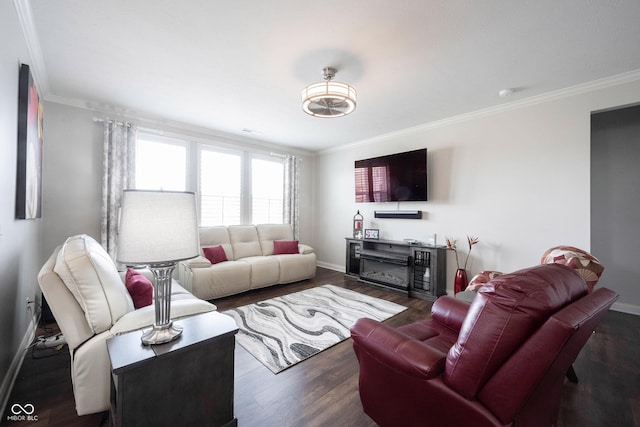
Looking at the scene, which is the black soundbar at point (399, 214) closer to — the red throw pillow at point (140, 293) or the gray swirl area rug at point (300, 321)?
the gray swirl area rug at point (300, 321)

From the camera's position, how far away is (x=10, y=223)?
1.78 m

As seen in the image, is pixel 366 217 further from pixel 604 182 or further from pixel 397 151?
pixel 604 182

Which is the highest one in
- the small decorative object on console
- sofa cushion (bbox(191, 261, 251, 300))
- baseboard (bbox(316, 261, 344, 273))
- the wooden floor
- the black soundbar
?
the black soundbar

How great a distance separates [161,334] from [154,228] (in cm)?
53

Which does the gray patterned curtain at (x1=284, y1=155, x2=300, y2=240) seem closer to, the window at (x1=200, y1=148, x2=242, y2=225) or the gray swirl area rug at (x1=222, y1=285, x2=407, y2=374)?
the window at (x1=200, y1=148, x2=242, y2=225)

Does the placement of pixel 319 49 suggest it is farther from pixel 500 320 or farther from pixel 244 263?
pixel 244 263

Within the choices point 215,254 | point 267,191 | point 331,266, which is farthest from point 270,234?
point 331,266

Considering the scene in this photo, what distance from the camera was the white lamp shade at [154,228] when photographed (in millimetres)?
1177

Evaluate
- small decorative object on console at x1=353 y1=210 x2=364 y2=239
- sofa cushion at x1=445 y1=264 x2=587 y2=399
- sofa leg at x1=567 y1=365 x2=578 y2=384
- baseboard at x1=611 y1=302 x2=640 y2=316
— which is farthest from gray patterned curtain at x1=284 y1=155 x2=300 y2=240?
baseboard at x1=611 y1=302 x2=640 y2=316

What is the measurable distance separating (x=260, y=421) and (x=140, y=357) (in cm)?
85

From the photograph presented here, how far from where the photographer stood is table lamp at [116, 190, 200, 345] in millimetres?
1181

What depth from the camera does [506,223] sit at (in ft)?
11.2

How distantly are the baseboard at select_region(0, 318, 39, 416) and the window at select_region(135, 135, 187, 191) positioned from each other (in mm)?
1981

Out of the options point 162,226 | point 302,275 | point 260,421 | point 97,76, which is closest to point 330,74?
point 162,226
